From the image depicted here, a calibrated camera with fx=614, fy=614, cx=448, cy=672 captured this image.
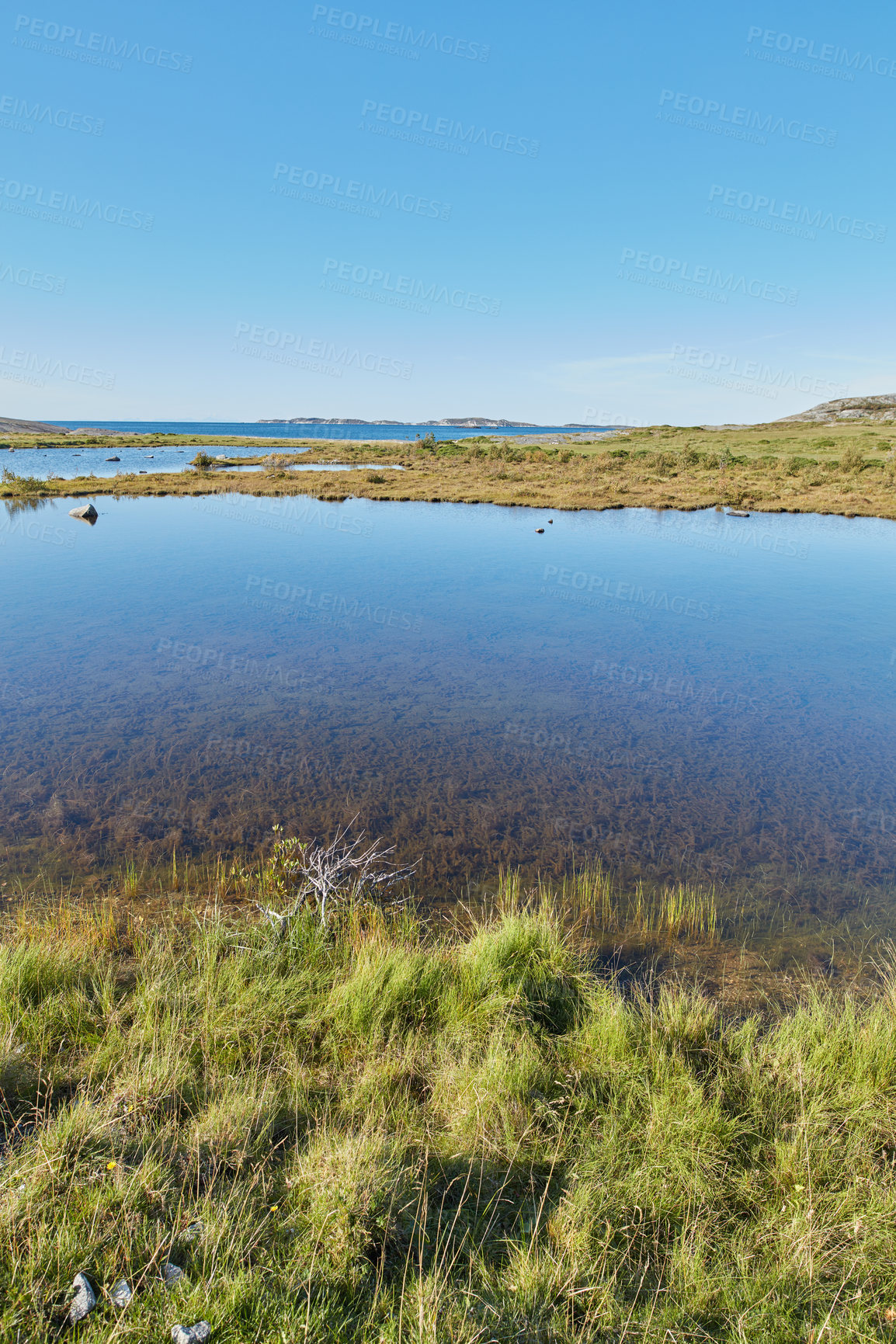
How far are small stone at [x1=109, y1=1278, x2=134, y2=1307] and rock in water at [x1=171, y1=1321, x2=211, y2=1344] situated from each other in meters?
0.25

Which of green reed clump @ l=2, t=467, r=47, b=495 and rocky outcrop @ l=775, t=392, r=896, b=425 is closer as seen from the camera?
green reed clump @ l=2, t=467, r=47, b=495

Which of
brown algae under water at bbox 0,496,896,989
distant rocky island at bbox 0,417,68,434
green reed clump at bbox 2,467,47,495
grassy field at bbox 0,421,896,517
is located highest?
distant rocky island at bbox 0,417,68,434

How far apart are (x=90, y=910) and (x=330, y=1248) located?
459 cm

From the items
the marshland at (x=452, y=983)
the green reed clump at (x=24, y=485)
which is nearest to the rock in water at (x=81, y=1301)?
the marshland at (x=452, y=983)

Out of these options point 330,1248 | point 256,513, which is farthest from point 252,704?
point 256,513

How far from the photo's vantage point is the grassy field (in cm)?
4328

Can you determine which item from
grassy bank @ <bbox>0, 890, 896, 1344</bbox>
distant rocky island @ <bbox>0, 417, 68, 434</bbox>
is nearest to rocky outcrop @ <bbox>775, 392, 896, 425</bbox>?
grassy bank @ <bbox>0, 890, 896, 1344</bbox>

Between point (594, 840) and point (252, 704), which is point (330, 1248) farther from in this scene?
point (252, 704)

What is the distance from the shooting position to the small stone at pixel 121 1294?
8.59 ft

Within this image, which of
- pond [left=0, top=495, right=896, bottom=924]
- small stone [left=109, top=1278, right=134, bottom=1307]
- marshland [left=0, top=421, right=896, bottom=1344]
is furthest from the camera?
pond [left=0, top=495, right=896, bottom=924]

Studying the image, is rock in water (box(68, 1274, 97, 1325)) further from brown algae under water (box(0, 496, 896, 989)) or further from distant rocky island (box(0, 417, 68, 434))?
distant rocky island (box(0, 417, 68, 434))

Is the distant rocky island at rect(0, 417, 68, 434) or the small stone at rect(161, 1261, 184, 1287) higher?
the distant rocky island at rect(0, 417, 68, 434)

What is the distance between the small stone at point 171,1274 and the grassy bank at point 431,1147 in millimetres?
64

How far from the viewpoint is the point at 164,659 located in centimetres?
1536
